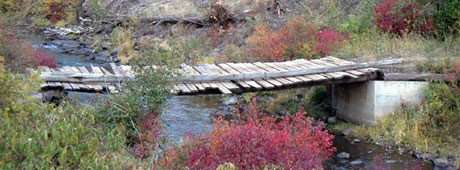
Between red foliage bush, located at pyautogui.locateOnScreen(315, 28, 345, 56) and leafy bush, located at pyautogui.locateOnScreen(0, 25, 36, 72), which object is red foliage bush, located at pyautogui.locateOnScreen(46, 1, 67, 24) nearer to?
leafy bush, located at pyautogui.locateOnScreen(0, 25, 36, 72)

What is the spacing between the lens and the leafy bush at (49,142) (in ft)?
12.9

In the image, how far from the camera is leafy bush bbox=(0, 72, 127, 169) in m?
3.94

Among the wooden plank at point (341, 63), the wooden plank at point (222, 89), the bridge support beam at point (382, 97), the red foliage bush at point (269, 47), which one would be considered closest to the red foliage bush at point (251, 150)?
the wooden plank at point (222, 89)

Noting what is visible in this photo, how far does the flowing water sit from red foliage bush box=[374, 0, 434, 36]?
3.72m

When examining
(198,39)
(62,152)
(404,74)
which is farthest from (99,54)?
(62,152)

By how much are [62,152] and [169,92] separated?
20.6 feet

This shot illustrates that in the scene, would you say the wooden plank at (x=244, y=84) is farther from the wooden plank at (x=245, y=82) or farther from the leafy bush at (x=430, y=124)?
the leafy bush at (x=430, y=124)

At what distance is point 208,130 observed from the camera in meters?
12.9

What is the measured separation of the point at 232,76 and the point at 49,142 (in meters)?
8.61

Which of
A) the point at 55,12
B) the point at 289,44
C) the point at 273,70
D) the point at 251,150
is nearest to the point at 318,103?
the point at 289,44

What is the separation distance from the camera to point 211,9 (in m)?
24.7

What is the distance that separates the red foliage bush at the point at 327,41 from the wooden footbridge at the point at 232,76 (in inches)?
60.9

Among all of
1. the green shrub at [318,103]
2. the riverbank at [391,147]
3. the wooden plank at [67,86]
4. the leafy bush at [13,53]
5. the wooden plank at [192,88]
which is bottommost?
the riverbank at [391,147]

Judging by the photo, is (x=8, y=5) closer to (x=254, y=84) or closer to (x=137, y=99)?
(x=254, y=84)
